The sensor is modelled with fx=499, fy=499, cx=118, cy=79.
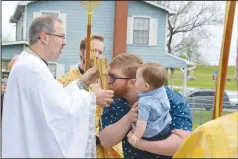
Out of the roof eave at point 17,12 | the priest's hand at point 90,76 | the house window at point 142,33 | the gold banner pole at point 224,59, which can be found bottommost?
the house window at point 142,33

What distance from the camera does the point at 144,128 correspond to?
247cm

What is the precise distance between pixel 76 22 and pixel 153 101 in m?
17.3

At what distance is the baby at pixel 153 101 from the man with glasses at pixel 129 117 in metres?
0.05

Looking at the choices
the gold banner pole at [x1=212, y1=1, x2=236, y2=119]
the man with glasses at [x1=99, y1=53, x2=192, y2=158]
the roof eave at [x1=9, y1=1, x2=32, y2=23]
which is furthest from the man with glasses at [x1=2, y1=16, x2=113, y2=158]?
the roof eave at [x1=9, y1=1, x2=32, y2=23]

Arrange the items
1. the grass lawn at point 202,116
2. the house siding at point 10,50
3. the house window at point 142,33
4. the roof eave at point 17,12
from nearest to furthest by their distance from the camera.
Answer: the grass lawn at point 202,116
the house siding at point 10,50
the roof eave at point 17,12
the house window at point 142,33

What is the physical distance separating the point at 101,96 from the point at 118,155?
18.5 inches

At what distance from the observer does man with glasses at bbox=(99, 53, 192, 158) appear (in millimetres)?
2500

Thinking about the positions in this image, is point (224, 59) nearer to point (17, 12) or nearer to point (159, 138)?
point (159, 138)

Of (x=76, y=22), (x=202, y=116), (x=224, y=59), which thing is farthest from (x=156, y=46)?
(x=224, y=59)

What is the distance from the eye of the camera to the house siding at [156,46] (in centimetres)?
1995

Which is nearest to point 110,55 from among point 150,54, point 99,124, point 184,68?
point 150,54

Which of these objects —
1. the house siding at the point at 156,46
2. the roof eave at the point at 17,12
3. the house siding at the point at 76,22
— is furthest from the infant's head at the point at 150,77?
the house siding at the point at 156,46

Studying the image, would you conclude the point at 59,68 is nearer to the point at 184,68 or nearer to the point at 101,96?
the point at 184,68

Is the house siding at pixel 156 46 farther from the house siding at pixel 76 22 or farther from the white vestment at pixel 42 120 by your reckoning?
the white vestment at pixel 42 120
